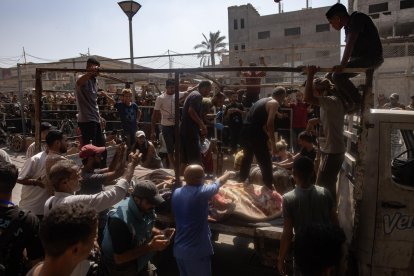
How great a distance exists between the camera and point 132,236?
2867mm

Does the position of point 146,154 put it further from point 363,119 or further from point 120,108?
point 363,119

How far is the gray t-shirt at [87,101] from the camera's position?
518 centimetres

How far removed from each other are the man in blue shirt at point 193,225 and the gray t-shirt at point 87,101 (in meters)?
2.62

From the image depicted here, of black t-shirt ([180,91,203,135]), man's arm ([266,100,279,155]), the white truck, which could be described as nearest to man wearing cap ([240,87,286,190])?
man's arm ([266,100,279,155])

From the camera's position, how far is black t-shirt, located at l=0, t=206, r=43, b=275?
2251mm

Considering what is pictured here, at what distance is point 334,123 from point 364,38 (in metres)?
0.91

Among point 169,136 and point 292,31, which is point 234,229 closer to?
point 169,136

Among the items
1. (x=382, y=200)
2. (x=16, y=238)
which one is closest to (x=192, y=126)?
(x=382, y=200)

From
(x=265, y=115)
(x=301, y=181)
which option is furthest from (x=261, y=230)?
(x=265, y=115)

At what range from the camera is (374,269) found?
9.77 ft

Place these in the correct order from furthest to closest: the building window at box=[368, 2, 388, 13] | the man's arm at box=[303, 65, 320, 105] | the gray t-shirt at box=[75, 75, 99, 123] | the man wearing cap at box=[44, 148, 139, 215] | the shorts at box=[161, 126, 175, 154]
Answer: the building window at box=[368, 2, 388, 13]
the shorts at box=[161, 126, 175, 154]
the gray t-shirt at box=[75, 75, 99, 123]
the man's arm at box=[303, 65, 320, 105]
the man wearing cap at box=[44, 148, 139, 215]

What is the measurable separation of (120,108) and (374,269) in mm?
5775

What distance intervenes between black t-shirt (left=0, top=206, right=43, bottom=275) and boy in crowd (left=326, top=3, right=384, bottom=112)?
2.98 meters

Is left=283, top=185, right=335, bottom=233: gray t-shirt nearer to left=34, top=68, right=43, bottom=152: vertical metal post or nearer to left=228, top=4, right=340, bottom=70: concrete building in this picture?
left=34, top=68, right=43, bottom=152: vertical metal post
